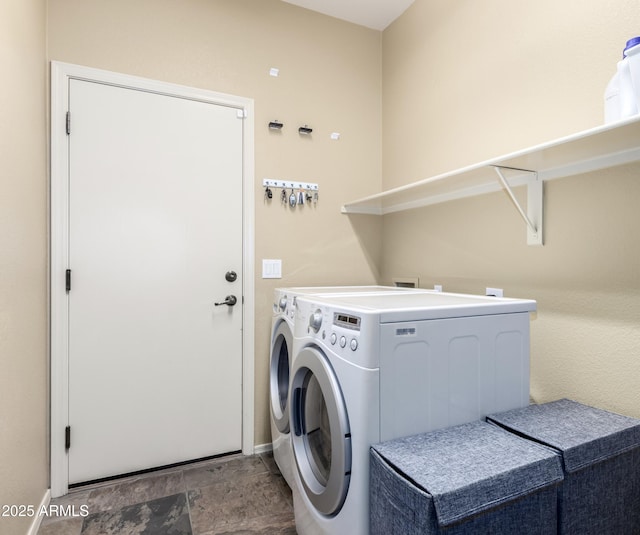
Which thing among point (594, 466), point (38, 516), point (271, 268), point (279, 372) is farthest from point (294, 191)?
point (38, 516)

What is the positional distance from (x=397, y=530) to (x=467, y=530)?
0.54ft

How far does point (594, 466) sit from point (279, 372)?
1408 mm

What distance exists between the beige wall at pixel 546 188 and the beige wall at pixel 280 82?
1.31 feet

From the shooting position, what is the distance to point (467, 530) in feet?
2.84

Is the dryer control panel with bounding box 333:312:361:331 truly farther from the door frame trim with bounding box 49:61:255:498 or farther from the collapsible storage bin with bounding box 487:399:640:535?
the door frame trim with bounding box 49:61:255:498

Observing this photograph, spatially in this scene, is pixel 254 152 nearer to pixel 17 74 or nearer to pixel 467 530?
pixel 17 74

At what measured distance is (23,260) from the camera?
1447mm

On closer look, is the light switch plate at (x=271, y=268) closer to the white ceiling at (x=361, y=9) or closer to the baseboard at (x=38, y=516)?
the baseboard at (x=38, y=516)

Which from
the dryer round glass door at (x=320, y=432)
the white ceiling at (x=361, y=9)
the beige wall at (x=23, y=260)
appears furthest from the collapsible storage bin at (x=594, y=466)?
the white ceiling at (x=361, y=9)

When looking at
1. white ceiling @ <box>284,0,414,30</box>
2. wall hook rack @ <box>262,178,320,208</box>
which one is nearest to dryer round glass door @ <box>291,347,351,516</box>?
wall hook rack @ <box>262,178,320,208</box>

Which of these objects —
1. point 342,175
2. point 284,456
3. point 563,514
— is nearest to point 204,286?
point 284,456

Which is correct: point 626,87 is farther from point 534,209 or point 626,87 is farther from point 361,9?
point 361,9

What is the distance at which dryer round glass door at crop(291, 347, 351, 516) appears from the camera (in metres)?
1.10

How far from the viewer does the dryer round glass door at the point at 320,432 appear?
1101 millimetres
